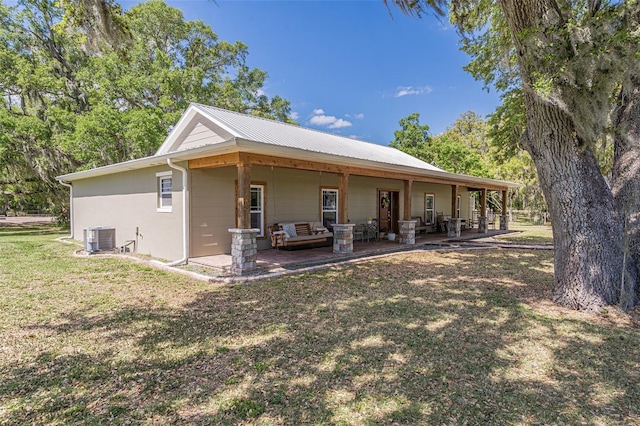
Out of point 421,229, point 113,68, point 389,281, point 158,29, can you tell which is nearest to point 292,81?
point 158,29

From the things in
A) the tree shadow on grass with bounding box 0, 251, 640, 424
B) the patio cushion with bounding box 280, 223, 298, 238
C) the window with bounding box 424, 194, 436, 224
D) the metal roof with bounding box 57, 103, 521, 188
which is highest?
the metal roof with bounding box 57, 103, 521, 188

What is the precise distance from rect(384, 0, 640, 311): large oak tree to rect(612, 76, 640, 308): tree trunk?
11 mm

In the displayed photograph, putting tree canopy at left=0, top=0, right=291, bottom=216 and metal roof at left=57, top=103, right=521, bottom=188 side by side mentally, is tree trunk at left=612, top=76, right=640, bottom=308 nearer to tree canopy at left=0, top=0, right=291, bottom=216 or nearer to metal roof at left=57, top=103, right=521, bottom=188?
metal roof at left=57, top=103, right=521, bottom=188

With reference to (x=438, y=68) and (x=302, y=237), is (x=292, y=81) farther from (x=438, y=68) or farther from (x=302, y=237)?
(x=302, y=237)

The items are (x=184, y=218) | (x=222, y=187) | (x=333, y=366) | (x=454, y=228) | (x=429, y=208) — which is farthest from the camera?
(x=429, y=208)

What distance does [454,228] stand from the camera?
43.4ft

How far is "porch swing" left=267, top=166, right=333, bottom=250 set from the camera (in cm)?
918

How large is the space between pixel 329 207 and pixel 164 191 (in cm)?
513

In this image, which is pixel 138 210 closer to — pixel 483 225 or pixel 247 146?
pixel 247 146

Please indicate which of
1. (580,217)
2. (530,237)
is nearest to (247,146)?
(580,217)

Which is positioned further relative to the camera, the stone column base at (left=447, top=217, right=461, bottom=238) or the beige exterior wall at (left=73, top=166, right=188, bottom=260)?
the stone column base at (left=447, top=217, right=461, bottom=238)

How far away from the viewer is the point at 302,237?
364 inches

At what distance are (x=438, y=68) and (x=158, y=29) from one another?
16880 mm

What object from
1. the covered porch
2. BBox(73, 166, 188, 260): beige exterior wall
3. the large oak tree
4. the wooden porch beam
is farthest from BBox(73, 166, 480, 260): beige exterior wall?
the large oak tree
